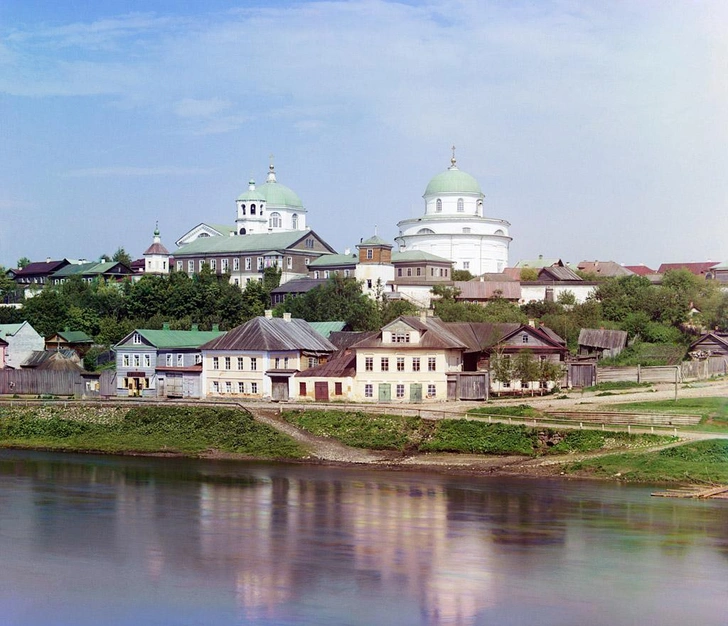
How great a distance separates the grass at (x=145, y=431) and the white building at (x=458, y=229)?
4420 centimetres

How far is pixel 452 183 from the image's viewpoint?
93.2m

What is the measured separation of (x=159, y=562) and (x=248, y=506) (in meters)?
6.59

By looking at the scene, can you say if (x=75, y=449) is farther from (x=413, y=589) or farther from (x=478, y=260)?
(x=478, y=260)

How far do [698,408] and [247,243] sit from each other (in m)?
53.3

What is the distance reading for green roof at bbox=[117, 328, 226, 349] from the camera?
55938mm

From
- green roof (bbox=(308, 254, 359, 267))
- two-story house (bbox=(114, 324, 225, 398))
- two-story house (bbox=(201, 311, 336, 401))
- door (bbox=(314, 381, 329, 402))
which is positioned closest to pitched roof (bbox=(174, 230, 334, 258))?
green roof (bbox=(308, 254, 359, 267))

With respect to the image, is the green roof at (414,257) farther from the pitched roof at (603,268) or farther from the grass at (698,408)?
the grass at (698,408)

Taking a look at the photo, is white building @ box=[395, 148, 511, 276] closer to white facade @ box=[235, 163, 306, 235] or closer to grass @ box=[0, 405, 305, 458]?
white facade @ box=[235, 163, 306, 235]

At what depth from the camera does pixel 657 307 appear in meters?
67.9

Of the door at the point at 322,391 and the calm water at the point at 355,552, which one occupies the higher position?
the door at the point at 322,391

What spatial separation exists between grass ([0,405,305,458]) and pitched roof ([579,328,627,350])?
22.0 m

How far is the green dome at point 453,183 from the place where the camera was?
304 feet

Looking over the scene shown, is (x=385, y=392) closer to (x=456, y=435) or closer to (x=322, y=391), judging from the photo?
(x=322, y=391)

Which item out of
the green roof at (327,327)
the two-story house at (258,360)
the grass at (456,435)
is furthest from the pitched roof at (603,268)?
the grass at (456,435)
